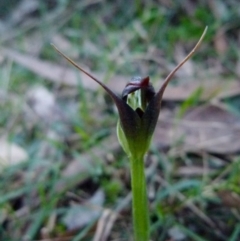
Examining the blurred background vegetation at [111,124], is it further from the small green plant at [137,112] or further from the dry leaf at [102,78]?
the small green plant at [137,112]

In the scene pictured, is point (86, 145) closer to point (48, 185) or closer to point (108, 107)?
point (48, 185)

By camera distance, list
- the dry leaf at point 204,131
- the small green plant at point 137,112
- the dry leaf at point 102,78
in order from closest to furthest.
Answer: the small green plant at point 137,112
the dry leaf at point 204,131
the dry leaf at point 102,78

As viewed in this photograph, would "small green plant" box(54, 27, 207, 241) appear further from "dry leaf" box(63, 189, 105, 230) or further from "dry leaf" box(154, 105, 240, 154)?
"dry leaf" box(154, 105, 240, 154)

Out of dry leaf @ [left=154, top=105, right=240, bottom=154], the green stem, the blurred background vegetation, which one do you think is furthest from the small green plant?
dry leaf @ [left=154, top=105, right=240, bottom=154]

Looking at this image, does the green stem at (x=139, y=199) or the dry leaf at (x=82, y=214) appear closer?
the green stem at (x=139, y=199)

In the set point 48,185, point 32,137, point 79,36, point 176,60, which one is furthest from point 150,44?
point 48,185

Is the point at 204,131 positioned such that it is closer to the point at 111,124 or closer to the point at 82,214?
Answer: the point at 111,124

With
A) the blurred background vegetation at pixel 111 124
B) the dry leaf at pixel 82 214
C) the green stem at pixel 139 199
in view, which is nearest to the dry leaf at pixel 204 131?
the blurred background vegetation at pixel 111 124
